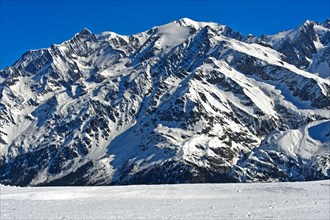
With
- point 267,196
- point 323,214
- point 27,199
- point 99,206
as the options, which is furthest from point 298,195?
point 27,199

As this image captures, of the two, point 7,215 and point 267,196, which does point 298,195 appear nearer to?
point 267,196

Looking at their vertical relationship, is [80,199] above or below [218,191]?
above

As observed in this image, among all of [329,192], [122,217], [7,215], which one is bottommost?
[329,192]

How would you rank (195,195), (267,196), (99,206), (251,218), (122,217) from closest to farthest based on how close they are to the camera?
(251,218), (122,217), (99,206), (267,196), (195,195)

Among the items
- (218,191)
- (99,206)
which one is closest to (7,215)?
(99,206)

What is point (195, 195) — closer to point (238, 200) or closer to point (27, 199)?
point (238, 200)

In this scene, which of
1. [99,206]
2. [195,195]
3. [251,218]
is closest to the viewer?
[251,218]

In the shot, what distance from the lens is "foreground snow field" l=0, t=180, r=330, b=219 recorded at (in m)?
46.1

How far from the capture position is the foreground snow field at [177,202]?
46125 millimetres

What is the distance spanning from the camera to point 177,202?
5625 cm

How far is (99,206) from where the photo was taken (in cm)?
5444

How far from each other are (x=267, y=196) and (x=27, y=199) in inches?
975

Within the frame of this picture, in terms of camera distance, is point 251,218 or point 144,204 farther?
point 144,204

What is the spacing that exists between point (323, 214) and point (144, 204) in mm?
18076
